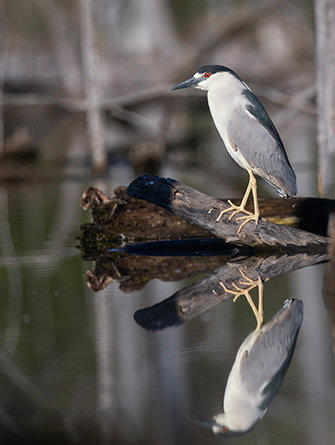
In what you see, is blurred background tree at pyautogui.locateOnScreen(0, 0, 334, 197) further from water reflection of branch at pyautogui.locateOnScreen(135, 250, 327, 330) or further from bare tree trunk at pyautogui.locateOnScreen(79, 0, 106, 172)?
water reflection of branch at pyautogui.locateOnScreen(135, 250, 327, 330)

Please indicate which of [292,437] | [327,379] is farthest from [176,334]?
[292,437]

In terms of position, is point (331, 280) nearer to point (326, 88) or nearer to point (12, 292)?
point (12, 292)

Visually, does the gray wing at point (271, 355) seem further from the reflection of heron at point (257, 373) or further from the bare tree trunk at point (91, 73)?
the bare tree trunk at point (91, 73)

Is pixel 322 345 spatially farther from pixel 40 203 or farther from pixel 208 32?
pixel 208 32

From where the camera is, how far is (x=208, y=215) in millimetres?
6031

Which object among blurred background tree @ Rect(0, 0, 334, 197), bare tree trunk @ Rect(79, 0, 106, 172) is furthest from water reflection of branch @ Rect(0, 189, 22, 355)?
blurred background tree @ Rect(0, 0, 334, 197)

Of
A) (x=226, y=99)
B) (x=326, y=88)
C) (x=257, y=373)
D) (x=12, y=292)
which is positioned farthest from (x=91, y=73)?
(x=257, y=373)

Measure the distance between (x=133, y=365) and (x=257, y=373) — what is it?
0.64 meters

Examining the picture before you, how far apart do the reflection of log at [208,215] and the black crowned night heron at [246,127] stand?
0.13 metres

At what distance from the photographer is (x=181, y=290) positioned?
5.20m

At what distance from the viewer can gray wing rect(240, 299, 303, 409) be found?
136 inches

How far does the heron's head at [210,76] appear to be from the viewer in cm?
584

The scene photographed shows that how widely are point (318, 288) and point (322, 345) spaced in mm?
1201

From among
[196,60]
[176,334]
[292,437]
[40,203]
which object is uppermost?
[196,60]
